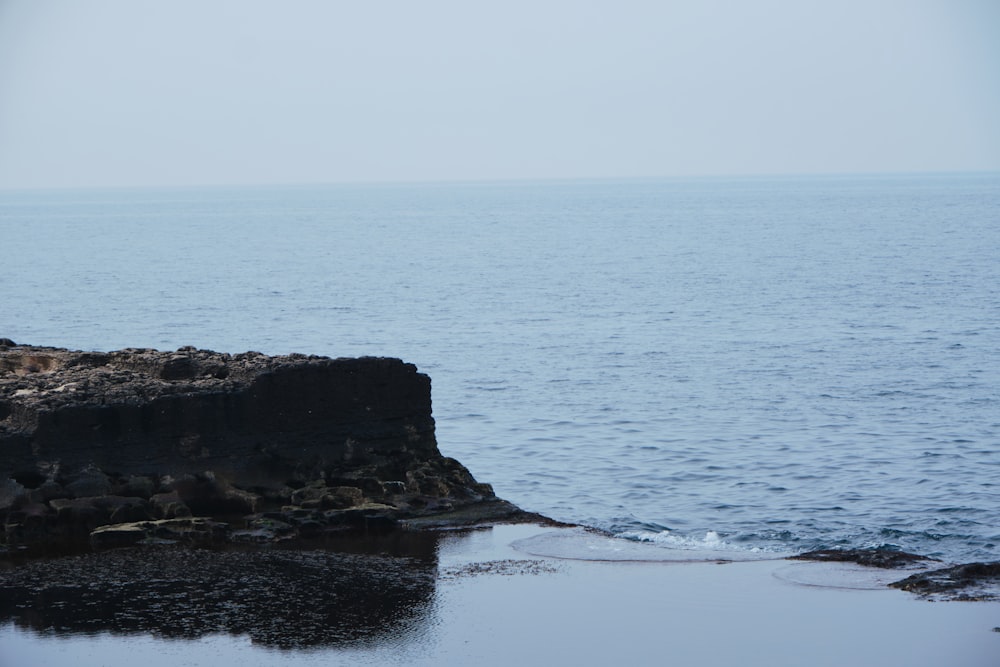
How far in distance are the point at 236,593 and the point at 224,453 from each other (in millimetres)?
5943

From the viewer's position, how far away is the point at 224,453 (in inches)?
1123

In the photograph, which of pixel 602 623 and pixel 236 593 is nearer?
pixel 602 623

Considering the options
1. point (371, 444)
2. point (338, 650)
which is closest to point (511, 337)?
point (371, 444)

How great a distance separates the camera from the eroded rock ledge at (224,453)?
87.8ft

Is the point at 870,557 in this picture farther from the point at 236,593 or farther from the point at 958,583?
the point at 236,593

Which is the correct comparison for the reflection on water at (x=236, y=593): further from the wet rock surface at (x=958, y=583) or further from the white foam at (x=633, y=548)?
the wet rock surface at (x=958, y=583)

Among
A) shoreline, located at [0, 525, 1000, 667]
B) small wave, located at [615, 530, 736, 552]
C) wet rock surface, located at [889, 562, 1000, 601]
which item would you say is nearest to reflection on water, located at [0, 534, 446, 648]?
shoreline, located at [0, 525, 1000, 667]

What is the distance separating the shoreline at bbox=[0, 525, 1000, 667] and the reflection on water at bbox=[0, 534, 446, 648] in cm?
11

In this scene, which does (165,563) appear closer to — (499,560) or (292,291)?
(499,560)

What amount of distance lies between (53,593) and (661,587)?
34.7 ft

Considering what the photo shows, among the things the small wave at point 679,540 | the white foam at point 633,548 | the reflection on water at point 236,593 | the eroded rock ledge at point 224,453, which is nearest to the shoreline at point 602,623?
the reflection on water at point 236,593

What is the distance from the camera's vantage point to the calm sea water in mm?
32875

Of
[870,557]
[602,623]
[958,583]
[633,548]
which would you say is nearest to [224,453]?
[633,548]

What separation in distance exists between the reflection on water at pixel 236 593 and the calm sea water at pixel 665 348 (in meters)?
6.90
